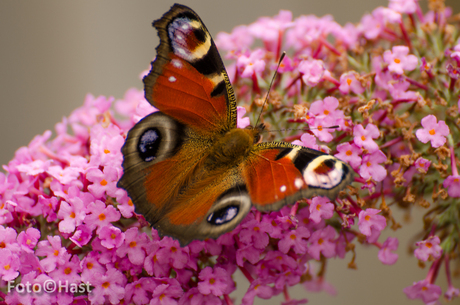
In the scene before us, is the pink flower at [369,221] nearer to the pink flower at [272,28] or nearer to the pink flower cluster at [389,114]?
the pink flower cluster at [389,114]

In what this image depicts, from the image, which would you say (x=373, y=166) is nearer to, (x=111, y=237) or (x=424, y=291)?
(x=424, y=291)

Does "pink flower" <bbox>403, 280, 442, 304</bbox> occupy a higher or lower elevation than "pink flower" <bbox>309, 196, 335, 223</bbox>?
lower

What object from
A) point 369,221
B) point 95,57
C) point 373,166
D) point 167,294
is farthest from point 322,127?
point 95,57

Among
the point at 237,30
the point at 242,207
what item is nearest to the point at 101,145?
the point at 242,207

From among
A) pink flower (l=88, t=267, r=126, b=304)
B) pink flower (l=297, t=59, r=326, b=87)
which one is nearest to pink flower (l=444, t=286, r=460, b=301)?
pink flower (l=297, t=59, r=326, b=87)

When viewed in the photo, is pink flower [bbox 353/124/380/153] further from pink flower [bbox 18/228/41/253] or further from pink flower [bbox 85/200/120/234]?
pink flower [bbox 18/228/41/253]

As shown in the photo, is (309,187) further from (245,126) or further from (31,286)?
(31,286)

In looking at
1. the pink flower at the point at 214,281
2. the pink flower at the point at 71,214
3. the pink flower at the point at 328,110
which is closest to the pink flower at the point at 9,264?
the pink flower at the point at 71,214
